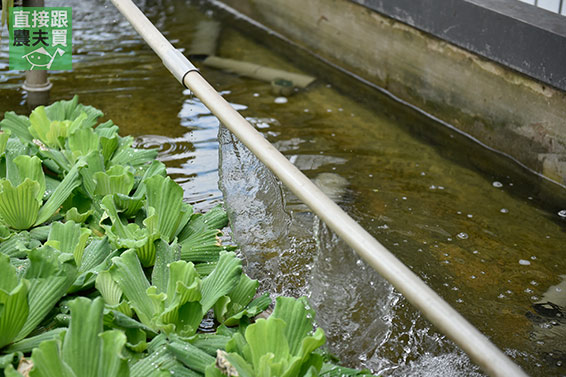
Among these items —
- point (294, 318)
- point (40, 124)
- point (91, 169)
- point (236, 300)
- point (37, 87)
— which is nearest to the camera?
point (294, 318)

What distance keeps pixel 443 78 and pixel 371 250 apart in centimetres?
260

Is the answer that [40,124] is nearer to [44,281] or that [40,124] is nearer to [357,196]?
[44,281]

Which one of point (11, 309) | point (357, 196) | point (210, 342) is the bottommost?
point (357, 196)

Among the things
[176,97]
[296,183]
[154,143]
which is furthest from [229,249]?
[176,97]

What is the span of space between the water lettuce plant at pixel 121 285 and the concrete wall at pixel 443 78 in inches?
68.5

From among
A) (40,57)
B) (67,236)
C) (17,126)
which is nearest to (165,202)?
(67,236)

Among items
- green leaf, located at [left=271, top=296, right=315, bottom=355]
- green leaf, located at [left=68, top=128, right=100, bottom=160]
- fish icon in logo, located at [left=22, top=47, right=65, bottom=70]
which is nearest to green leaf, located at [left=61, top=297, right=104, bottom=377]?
green leaf, located at [left=271, top=296, right=315, bottom=355]

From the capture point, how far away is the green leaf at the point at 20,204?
1821 mm

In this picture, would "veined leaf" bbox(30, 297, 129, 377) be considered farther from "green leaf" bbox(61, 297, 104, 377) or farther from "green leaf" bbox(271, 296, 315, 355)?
"green leaf" bbox(271, 296, 315, 355)

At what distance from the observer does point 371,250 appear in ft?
3.91

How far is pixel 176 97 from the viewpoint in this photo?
3727mm

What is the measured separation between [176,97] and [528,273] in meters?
2.09

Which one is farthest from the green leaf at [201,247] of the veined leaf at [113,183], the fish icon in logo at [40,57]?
the fish icon in logo at [40,57]

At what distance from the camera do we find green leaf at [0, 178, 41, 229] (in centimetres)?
182
